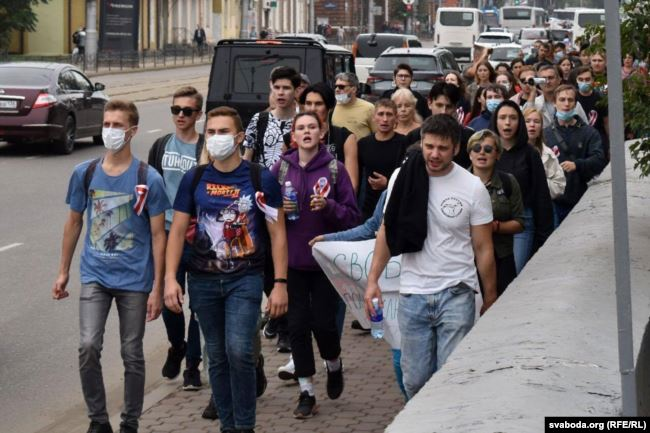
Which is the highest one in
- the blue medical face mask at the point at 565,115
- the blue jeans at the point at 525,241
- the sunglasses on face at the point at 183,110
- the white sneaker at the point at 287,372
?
the blue medical face mask at the point at 565,115

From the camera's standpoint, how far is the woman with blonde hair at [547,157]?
10336mm

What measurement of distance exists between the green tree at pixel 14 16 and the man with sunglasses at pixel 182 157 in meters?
47.9

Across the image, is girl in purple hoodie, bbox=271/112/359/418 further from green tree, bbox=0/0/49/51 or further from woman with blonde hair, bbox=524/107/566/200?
green tree, bbox=0/0/49/51

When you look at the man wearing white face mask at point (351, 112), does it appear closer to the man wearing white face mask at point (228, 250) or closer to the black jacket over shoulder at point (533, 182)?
the black jacket over shoulder at point (533, 182)

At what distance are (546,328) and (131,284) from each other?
2548 millimetres

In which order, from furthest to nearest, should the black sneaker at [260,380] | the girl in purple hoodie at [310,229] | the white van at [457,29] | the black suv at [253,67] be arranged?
1. the white van at [457,29]
2. the black suv at [253,67]
3. the black sneaker at [260,380]
4. the girl in purple hoodie at [310,229]

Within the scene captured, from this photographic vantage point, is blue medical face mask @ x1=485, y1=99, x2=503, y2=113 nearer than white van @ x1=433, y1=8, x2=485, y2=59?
Yes

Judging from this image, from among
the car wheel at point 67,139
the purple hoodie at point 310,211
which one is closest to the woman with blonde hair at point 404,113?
the purple hoodie at point 310,211

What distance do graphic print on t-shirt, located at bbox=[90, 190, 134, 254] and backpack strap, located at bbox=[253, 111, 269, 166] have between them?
2416 millimetres

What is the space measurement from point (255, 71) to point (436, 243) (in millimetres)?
14052

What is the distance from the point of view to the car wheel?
26359 millimetres

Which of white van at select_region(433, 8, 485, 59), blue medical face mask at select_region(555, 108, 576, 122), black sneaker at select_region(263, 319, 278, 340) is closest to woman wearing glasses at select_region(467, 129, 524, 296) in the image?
black sneaker at select_region(263, 319, 278, 340)

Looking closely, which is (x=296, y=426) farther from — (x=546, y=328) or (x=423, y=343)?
(x=546, y=328)

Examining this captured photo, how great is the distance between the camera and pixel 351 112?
12.2 metres
